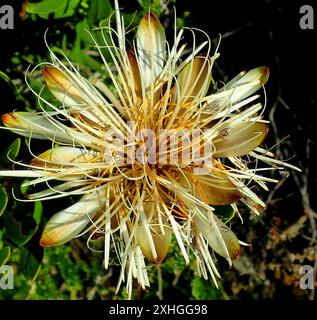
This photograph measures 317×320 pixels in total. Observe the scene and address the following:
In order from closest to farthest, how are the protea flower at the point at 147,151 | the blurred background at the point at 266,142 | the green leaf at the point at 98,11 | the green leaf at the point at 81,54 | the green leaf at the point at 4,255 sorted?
1. the protea flower at the point at 147,151
2. the green leaf at the point at 4,255
3. the green leaf at the point at 98,11
4. the green leaf at the point at 81,54
5. the blurred background at the point at 266,142

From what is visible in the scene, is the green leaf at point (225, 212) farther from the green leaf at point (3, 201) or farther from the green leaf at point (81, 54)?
the green leaf at point (81, 54)

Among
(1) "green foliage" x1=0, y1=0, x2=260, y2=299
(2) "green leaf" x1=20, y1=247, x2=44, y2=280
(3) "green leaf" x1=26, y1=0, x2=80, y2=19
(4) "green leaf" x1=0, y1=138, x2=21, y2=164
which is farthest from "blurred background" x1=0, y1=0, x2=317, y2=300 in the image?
(4) "green leaf" x1=0, y1=138, x2=21, y2=164

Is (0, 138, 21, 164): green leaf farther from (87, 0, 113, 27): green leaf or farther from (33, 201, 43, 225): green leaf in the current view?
(87, 0, 113, 27): green leaf

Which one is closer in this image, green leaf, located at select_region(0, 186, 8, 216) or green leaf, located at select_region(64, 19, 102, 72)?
green leaf, located at select_region(0, 186, 8, 216)

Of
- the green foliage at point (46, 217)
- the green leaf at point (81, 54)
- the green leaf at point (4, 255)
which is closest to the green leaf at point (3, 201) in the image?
the green foliage at point (46, 217)

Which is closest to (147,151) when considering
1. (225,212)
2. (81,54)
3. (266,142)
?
(225,212)

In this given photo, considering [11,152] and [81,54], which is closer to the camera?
[11,152]

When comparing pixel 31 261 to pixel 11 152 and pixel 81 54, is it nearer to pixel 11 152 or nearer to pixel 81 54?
pixel 11 152
